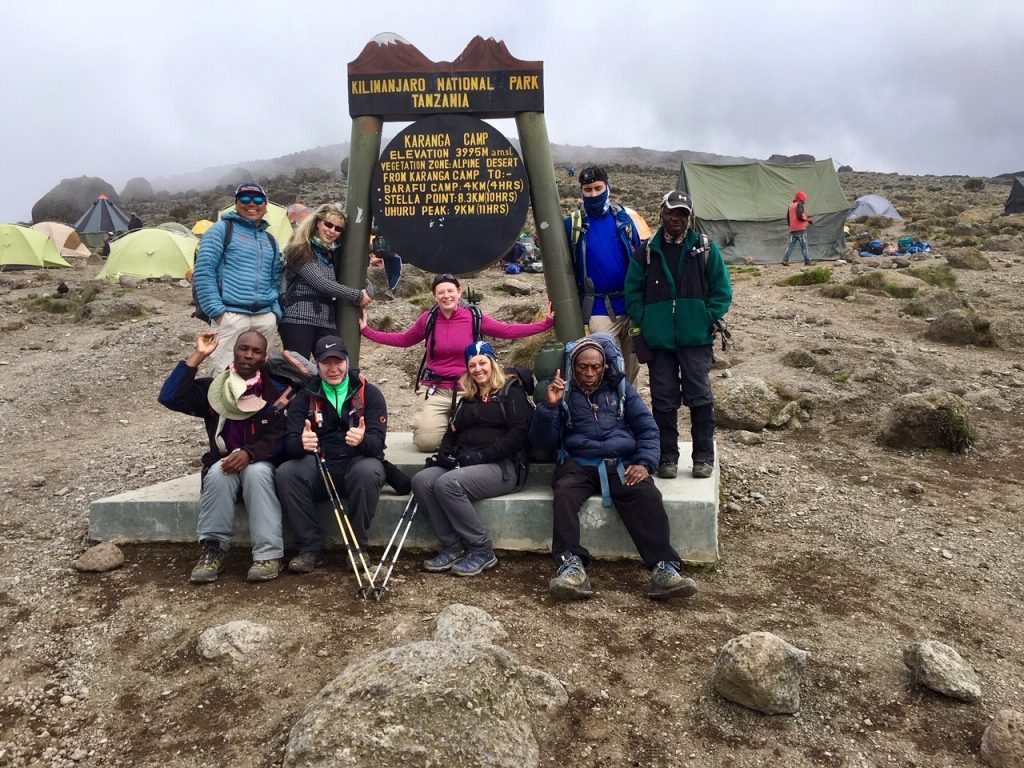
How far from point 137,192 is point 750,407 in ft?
301

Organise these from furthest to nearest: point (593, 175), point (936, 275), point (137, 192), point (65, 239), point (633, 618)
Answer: point (137, 192)
point (65, 239)
point (936, 275)
point (593, 175)
point (633, 618)

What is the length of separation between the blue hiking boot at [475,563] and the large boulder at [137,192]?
278ft

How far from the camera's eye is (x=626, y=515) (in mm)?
5406

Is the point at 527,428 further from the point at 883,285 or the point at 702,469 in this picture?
the point at 883,285

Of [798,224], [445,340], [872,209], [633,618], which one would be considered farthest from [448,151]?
[872,209]

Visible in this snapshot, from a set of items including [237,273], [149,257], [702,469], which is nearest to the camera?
[702,469]

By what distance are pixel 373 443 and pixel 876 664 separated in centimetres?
327

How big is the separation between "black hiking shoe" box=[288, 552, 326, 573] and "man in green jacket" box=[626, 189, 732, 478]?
2470 millimetres

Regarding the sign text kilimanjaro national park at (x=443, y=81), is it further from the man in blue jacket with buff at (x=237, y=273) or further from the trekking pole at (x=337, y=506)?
the trekking pole at (x=337, y=506)

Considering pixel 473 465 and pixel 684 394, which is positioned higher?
pixel 684 394

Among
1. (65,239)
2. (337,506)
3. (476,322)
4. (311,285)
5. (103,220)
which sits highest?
(103,220)

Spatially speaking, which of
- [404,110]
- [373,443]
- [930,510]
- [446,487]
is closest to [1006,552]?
[930,510]

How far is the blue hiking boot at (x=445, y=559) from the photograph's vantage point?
18.0ft

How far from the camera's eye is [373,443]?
5613 millimetres
